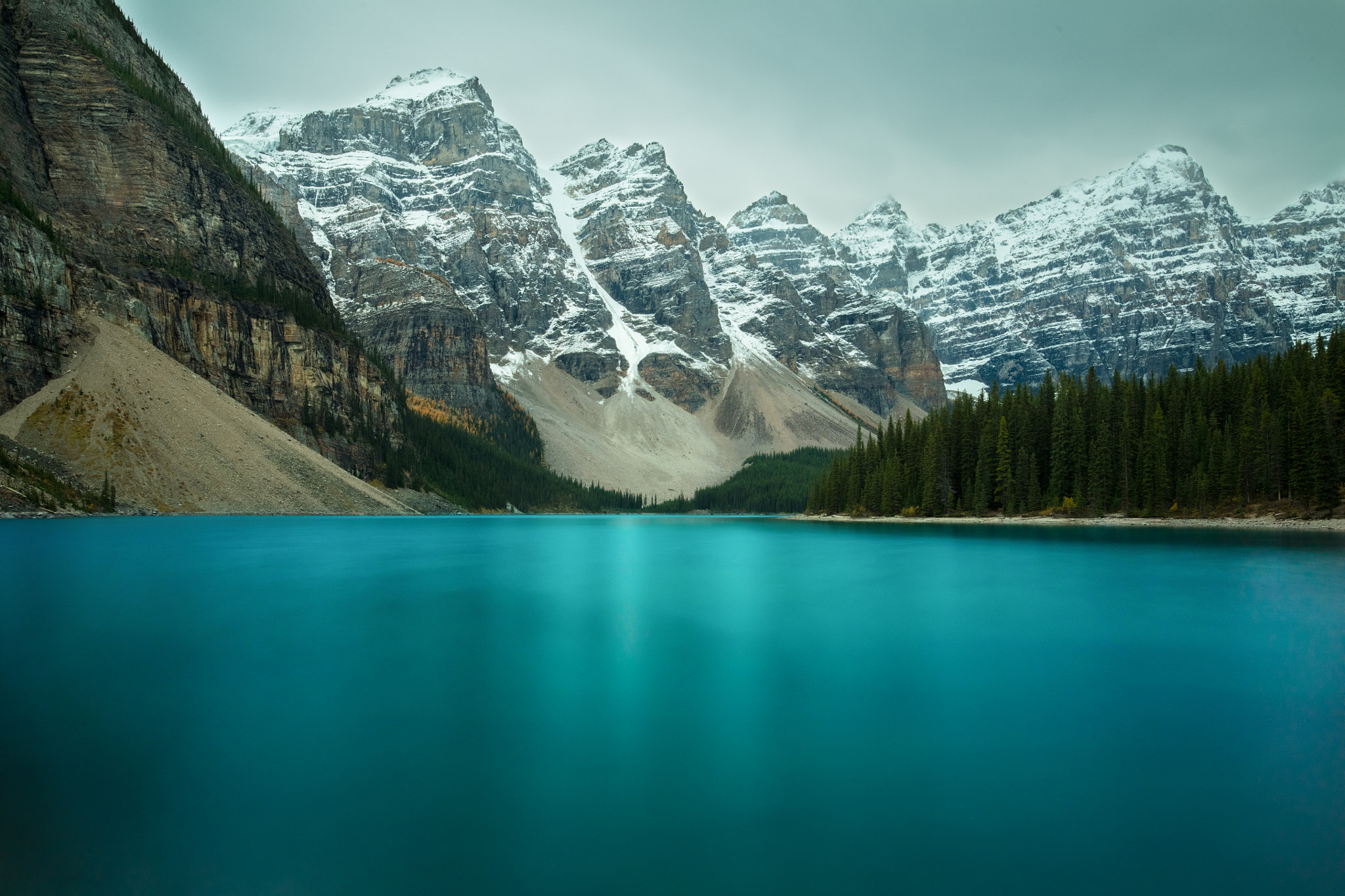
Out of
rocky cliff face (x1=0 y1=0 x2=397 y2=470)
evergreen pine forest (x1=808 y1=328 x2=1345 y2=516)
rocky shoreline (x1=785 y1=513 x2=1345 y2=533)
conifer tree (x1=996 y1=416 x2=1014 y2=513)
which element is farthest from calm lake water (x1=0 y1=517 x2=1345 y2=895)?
rocky cliff face (x1=0 y1=0 x2=397 y2=470)

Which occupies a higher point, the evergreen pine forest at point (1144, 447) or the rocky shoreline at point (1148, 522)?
the evergreen pine forest at point (1144, 447)

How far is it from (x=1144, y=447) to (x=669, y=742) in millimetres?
66298

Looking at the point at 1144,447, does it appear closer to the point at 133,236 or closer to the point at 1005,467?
the point at 1005,467

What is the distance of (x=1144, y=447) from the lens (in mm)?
62031

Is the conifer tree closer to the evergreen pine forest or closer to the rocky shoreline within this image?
the evergreen pine forest

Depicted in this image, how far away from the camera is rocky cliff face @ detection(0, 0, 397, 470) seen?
64.3m

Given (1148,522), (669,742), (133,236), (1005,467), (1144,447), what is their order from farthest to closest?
(133,236), (1005,467), (1144,447), (1148,522), (669,742)

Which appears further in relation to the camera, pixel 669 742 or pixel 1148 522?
pixel 1148 522

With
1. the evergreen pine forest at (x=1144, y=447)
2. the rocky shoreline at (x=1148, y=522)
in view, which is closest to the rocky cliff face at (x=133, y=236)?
the evergreen pine forest at (x=1144, y=447)

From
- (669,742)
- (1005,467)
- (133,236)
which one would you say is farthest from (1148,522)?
(133,236)

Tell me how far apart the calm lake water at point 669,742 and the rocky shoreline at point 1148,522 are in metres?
34.0

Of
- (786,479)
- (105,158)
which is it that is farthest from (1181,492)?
A: (105,158)

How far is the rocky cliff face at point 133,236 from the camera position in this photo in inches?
2532

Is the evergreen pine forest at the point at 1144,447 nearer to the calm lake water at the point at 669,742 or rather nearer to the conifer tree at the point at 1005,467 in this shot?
the conifer tree at the point at 1005,467
